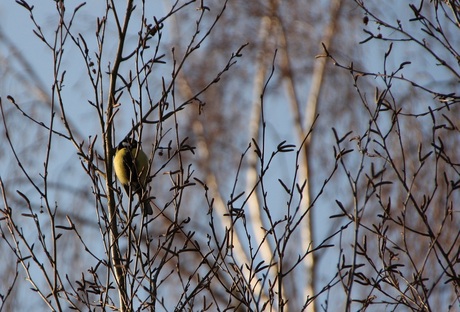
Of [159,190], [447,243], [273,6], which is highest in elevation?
[273,6]

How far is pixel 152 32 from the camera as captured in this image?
2951 millimetres

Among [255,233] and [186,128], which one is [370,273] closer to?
[255,233]

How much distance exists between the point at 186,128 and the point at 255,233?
4.28ft

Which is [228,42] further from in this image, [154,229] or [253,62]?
[154,229]

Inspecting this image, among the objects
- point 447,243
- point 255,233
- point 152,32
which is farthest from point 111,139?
point 255,233

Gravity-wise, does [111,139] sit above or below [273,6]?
below

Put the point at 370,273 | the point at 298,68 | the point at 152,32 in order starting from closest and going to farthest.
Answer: the point at 152,32 < the point at 370,273 < the point at 298,68

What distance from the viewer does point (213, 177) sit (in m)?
7.80

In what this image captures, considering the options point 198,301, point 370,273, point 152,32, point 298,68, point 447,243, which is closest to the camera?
point 152,32

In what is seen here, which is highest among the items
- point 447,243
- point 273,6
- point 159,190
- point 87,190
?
point 273,6

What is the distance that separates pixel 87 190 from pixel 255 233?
1678mm

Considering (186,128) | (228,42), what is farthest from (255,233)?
(228,42)

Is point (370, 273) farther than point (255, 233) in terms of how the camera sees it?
No

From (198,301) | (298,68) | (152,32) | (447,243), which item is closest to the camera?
(152,32)
